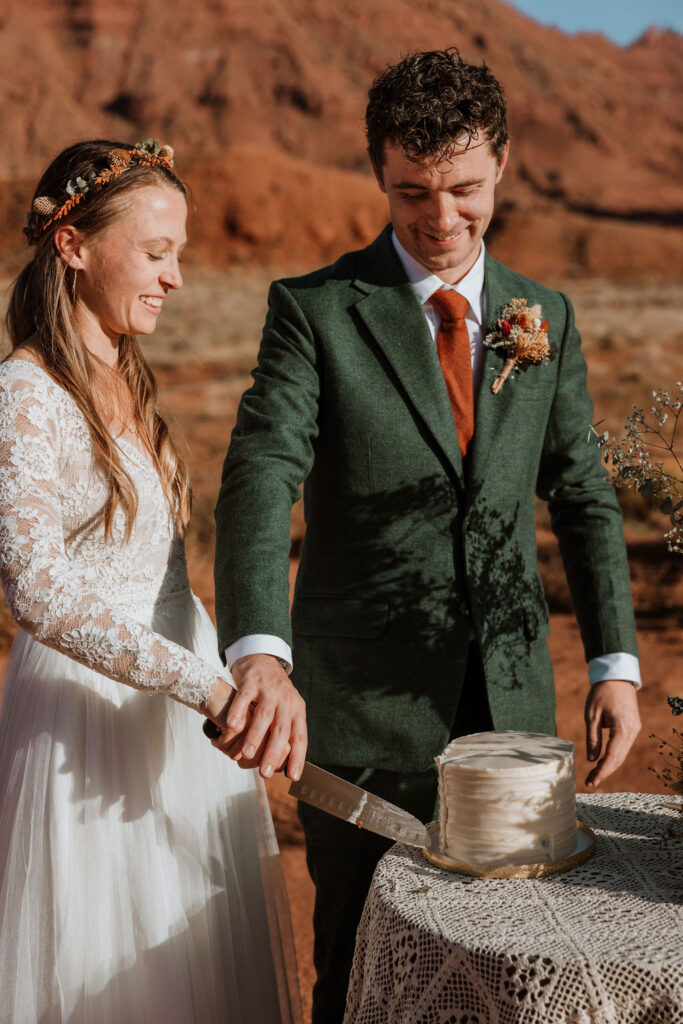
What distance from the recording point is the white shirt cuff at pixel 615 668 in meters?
2.17

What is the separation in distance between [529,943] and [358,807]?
49cm

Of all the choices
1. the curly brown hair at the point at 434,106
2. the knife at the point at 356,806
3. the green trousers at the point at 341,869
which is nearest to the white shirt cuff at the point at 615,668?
the green trousers at the point at 341,869

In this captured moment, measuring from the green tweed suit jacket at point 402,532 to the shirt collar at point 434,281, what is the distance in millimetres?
45

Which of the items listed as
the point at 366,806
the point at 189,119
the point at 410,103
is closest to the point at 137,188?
the point at 410,103

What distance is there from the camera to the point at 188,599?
7.50ft

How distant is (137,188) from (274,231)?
2999 cm

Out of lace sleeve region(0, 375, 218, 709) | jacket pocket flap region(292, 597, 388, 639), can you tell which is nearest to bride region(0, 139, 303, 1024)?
lace sleeve region(0, 375, 218, 709)

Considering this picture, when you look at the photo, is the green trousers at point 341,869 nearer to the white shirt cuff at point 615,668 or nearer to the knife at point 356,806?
the white shirt cuff at point 615,668

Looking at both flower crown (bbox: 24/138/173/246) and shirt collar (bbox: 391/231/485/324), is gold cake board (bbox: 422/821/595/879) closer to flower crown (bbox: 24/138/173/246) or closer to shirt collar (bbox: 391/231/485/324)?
A: shirt collar (bbox: 391/231/485/324)

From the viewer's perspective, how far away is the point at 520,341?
7.30 ft

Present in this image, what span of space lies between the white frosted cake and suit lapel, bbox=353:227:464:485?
0.75 metres

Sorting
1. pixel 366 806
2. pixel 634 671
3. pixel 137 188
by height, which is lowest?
pixel 366 806

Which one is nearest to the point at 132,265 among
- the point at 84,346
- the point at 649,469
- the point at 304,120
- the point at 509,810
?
the point at 84,346

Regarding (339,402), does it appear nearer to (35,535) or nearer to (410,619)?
(410,619)
